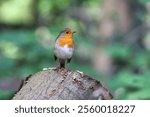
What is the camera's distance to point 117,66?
1031cm

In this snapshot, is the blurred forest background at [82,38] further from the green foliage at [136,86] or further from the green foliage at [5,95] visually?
the green foliage at [136,86]

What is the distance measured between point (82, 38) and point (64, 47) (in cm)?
486

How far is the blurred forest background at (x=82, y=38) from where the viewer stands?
26.7 ft

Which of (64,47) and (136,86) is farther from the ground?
(64,47)

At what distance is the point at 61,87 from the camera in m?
4.21

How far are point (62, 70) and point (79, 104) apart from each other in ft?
0.90

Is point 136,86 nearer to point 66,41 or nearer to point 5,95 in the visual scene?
point 66,41

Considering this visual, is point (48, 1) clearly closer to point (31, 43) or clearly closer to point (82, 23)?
point (82, 23)

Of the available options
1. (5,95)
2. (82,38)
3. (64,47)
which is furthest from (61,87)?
(82,38)

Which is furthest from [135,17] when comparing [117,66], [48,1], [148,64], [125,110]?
[125,110]

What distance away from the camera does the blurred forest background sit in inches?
320

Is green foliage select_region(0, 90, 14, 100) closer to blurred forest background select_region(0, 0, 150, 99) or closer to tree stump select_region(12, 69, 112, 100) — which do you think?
blurred forest background select_region(0, 0, 150, 99)

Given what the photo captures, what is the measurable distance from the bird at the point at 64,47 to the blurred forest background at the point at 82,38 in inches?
48.8

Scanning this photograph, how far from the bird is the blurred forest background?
1.24m
